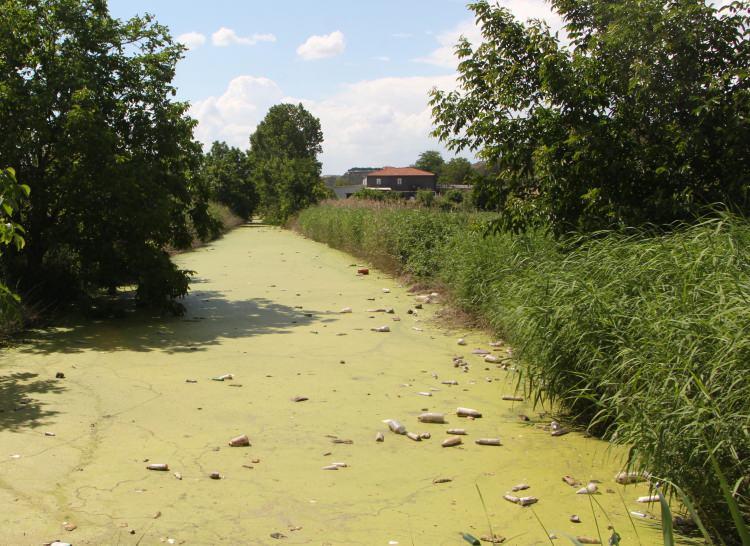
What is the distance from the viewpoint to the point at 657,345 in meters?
4.15

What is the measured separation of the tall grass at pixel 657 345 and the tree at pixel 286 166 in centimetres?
3255

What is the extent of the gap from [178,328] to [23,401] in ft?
12.4

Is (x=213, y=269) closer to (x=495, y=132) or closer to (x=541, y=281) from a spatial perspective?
(x=495, y=132)

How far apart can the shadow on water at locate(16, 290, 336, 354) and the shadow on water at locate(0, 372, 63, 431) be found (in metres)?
1.29

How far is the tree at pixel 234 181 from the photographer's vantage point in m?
45.9

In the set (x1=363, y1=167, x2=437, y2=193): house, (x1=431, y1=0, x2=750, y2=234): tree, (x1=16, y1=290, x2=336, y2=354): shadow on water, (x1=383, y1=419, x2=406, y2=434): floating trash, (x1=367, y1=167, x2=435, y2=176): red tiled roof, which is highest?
(x1=367, y1=167, x2=435, y2=176): red tiled roof

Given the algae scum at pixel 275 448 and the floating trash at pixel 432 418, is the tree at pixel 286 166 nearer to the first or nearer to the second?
the algae scum at pixel 275 448

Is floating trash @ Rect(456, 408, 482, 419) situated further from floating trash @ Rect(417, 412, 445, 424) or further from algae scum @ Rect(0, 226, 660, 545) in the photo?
floating trash @ Rect(417, 412, 445, 424)

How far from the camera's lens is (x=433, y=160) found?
396 ft

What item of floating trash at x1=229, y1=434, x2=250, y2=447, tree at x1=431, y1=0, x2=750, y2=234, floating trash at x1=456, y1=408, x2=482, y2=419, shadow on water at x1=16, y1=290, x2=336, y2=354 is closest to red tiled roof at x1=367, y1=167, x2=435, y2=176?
shadow on water at x1=16, y1=290, x2=336, y2=354

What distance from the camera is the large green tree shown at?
372 inches

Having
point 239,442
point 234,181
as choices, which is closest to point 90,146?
point 239,442

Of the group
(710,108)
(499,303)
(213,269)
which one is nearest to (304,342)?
(499,303)

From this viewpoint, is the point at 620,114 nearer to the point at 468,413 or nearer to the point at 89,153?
the point at 468,413
